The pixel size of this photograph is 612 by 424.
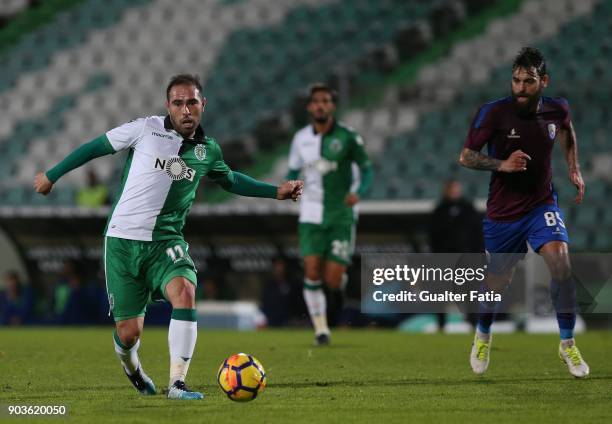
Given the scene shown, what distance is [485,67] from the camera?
75.3 ft

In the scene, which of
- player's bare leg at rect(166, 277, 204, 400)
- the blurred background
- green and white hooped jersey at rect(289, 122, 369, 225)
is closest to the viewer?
player's bare leg at rect(166, 277, 204, 400)

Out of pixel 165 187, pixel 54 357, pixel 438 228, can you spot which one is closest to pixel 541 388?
pixel 165 187

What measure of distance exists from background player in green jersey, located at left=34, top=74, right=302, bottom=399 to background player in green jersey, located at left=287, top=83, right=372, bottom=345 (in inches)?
217

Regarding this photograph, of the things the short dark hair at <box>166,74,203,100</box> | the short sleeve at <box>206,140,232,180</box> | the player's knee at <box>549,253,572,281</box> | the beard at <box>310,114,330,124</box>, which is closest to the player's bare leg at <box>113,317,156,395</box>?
the short sleeve at <box>206,140,232,180</box>

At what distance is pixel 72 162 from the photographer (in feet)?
22.1

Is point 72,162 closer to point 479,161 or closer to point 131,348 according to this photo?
point 131,348

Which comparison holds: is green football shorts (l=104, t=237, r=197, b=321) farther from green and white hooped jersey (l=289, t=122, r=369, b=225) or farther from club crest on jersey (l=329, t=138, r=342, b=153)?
club crest on jersey (l=329, t=138, r=342, b=153)

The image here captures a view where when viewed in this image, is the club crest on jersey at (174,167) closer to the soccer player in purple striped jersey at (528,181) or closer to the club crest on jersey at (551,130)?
the soccer player in purple striped jersey at (528,181)

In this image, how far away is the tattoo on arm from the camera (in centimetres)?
812

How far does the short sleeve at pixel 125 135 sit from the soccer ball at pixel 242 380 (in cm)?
153

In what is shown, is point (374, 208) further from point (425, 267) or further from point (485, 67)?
point (485, 67)

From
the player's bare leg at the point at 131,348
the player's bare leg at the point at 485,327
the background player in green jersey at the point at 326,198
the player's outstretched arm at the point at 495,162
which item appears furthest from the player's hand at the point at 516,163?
the background player in green jersey at the point at 326,198

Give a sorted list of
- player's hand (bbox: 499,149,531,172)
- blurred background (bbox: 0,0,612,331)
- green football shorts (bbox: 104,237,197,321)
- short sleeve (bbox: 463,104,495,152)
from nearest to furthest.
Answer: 1. green football shorts (bbox: 104,237,197,321)
2. player's hand (bbox: 499,149,531,172)
3. short sleeve (bbox: 463,104,495,152)
4. blurred background (bbox: 0,0,612,331)

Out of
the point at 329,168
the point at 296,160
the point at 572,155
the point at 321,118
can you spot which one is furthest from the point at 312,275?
the point at 572,155
